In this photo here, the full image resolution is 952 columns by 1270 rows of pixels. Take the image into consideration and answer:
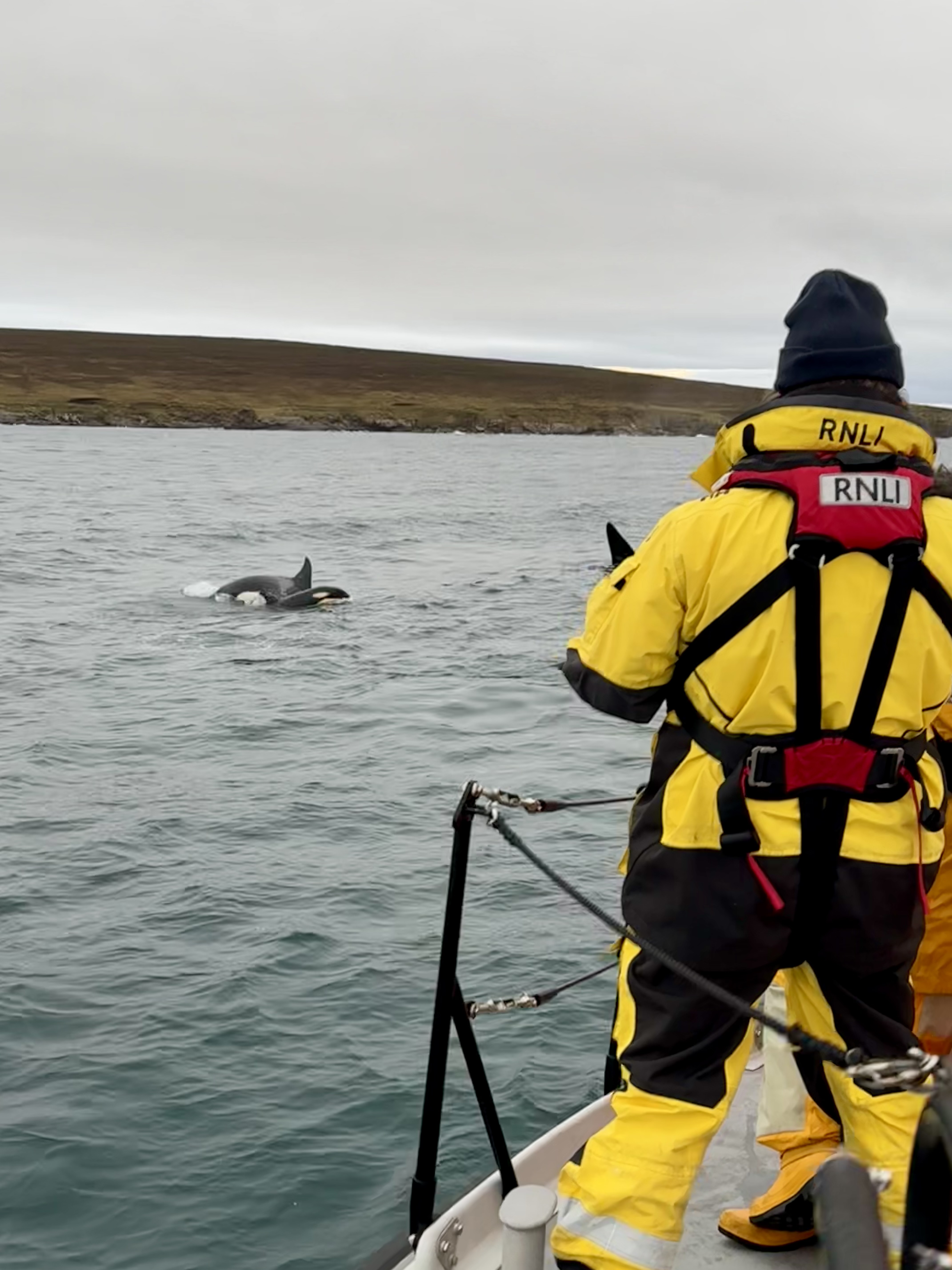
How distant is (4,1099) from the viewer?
22.0ft

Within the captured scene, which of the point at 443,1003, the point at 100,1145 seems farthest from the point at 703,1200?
the point at 100,1145

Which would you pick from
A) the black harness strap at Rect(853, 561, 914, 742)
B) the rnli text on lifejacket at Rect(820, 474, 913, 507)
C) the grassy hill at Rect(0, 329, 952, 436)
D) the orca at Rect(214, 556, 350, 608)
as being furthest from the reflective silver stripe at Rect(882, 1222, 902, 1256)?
the grassy hill at Rect(0, 329, 952, 436)

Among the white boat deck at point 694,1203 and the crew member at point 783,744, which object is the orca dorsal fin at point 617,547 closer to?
the crew member at point 783,744

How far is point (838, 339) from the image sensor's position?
348cm

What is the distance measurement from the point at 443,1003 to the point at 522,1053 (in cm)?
340

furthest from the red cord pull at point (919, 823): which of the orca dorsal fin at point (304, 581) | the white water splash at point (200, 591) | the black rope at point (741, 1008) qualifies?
the white water splash at point (200, 591)

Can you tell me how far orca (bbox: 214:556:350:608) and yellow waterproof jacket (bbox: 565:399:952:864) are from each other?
19260 millimetres

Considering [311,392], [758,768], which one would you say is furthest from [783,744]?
[311,392]

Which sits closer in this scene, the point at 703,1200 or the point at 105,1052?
the point at 703,1200

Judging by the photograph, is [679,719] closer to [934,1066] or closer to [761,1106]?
[934,1066]

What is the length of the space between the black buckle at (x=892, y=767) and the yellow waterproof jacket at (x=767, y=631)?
0.14 ft

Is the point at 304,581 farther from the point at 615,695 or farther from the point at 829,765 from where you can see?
the point at 829,765

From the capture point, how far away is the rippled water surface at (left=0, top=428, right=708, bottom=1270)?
6125 millimetres

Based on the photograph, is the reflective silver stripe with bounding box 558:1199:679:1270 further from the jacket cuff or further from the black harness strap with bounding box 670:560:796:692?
the black harness strap with bounding box 670:560:796:692
